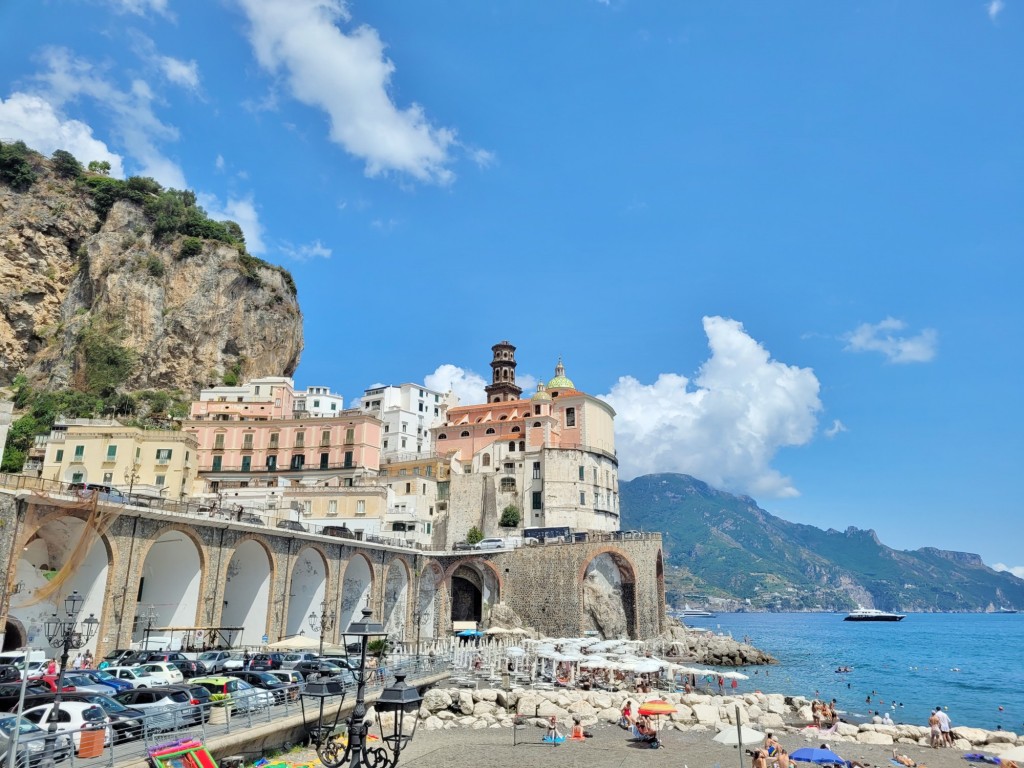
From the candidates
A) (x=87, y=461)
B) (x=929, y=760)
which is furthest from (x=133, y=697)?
(x=87, y=461)

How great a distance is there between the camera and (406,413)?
81688mm

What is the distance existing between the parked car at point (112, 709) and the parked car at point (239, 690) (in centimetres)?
321

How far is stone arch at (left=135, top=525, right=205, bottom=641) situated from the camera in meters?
31.9

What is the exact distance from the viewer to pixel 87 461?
49219 mm

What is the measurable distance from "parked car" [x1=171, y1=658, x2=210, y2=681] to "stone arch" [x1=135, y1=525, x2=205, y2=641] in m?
8.63

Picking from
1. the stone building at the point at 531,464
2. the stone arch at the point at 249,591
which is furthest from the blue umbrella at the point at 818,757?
the stone building at the point at 531,464

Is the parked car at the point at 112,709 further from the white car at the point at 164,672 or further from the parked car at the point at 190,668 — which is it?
the parked car at the point at 190,668

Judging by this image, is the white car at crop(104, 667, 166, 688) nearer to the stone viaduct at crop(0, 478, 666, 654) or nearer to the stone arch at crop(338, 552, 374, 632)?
the stone viaduct at crop(0, 478, 666, 654)

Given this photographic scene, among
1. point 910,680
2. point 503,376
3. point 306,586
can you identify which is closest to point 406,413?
point 503,376

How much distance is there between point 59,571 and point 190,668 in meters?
8.12

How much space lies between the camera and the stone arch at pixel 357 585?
45562mm

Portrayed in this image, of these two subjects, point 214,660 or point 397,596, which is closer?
point 214,660

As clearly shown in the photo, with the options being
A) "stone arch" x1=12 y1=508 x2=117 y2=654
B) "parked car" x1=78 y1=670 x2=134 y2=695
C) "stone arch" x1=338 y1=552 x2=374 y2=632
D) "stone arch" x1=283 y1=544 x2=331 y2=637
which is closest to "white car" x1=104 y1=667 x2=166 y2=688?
"parked car" x1=78 y1=670 x2=134 y2=695

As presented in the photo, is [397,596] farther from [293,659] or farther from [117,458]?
[293,659]
